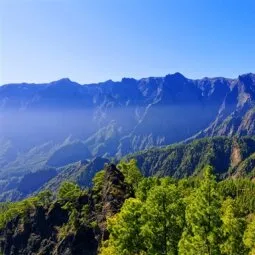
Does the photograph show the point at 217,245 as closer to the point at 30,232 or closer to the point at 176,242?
the point at 176,242

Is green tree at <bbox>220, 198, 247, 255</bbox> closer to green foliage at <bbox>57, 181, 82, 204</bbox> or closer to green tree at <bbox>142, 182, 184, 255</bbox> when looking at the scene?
green tree at <bbox>142, 182, 184, 255</bbox>

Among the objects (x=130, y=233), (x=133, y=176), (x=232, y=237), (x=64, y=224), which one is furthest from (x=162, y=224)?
(x=64, y=224)

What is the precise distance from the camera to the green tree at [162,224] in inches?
2457

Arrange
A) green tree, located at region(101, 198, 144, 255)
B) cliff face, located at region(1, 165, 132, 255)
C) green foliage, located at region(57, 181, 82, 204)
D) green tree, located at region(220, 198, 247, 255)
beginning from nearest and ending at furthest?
green tree, located at region(220, 198, 247, 255), green tree, located at region(101, 198, 144, 255), cliff face, located at region(1, 165, 132, 255), green foliage, located at region(57, 181, 82, 204)

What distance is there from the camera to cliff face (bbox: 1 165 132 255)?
120938 millimetres

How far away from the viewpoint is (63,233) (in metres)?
136

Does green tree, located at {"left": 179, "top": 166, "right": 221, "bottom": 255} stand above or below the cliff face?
above

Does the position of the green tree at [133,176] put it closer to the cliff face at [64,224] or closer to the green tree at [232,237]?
the cliff face at [64,224]

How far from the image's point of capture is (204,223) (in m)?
55.7

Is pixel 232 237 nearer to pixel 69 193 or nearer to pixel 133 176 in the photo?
pixel 133 176

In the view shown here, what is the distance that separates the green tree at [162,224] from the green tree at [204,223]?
5863 mm

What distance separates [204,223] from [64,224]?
9423 cm

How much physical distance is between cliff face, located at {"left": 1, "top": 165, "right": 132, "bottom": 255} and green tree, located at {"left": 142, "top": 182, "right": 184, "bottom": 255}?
51099mm

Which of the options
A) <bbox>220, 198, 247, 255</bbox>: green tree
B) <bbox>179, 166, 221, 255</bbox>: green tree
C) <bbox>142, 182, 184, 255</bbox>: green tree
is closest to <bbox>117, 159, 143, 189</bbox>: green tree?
<bbox>142, 182, 184, 255</bbox>: green tree
